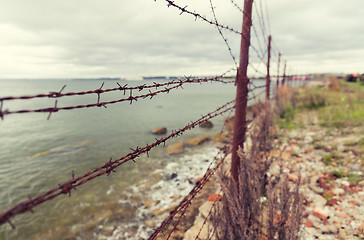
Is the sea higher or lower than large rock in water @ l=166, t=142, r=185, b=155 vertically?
lower

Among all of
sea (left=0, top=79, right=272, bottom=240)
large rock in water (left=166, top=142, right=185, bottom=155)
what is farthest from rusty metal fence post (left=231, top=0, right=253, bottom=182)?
large rock in water (left=166, top=142, right=185, bottom=155)

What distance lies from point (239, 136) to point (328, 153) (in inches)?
160

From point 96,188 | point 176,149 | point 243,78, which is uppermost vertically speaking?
point 243,78

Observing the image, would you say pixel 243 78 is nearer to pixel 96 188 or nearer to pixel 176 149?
pixel 96 188

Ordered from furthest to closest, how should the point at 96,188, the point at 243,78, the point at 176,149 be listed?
1. the point at 176,149
2. the point at 96,188
3. the point at 243,78

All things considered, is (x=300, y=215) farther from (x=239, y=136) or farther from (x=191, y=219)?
(x=191, y=219)

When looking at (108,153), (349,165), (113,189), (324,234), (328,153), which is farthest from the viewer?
(108,153)

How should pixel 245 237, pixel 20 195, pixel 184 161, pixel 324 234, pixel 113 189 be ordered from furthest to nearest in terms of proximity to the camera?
pixel 184 161
pixel 20 195
pixel 113 189
pixel 324 234
pixel 245 237

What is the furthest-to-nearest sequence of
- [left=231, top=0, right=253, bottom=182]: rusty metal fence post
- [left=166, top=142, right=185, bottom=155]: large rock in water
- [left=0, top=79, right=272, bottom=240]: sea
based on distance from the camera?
[left=166, top=142, right=185, bottom=155]: large rock in water → [left=0, top=79, right=272, bottom=240]: sea → [left=231, top=0, right=253, bottom=182]: rusty metal fence post

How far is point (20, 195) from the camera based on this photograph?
7168mm

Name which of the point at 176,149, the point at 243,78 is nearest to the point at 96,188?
the point at 176,149

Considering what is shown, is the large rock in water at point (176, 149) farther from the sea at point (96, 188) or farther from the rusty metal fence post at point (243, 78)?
the rusty metal fence post at point (243, 78)

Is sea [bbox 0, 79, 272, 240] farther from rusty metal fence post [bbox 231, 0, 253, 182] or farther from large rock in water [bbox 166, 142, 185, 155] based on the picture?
rusty metal fence post [bbox 231, 0, 253, 182]

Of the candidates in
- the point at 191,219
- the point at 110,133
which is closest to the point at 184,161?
the point at 191,219
